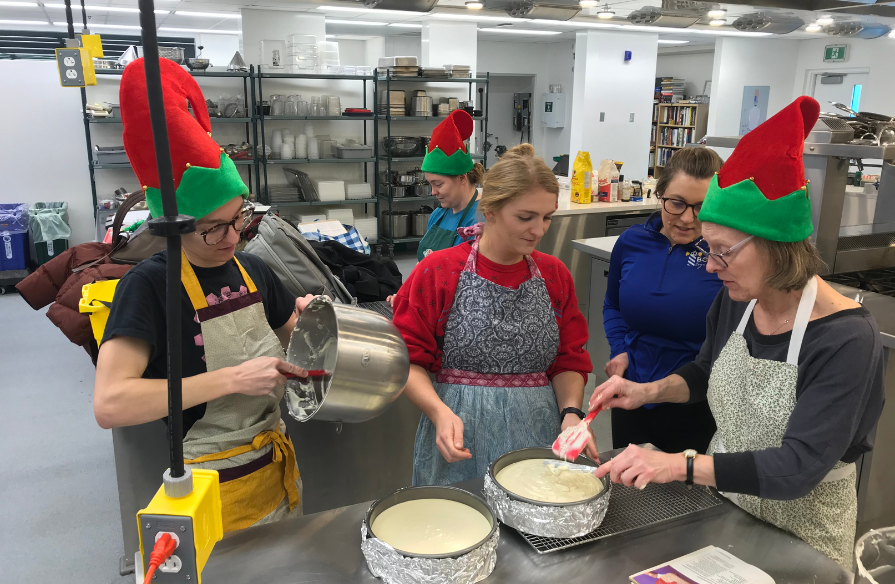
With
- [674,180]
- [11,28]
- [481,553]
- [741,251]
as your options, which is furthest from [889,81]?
[11,28]

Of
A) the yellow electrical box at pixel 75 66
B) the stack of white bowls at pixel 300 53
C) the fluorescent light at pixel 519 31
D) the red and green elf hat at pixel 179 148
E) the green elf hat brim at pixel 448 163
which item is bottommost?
the green elf hat brim at pixel 448 163

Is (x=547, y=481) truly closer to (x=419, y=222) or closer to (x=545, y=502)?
(x=545, y=502)

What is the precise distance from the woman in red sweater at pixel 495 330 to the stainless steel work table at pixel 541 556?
38 centimetres

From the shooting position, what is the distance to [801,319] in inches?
49.1

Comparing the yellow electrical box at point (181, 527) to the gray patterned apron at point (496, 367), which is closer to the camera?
the yellow electrical box at point (181, 527)

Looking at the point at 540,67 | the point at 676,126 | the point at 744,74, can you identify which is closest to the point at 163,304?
the point at 744,74

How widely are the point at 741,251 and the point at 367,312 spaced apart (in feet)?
2.38

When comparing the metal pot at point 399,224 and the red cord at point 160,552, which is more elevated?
the red cord at point 160,552

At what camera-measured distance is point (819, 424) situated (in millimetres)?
1173

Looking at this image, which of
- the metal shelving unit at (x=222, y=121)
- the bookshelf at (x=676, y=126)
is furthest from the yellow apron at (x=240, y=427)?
the bookshelf at (x=676, y=126)

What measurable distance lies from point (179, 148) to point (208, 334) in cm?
41

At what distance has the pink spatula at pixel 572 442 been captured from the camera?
1328 millimetres

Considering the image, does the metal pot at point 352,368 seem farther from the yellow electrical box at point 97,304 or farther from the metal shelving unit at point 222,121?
the metal shelving unit at point 222,121

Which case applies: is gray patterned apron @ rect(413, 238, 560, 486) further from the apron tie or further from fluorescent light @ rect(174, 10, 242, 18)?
fluorescent light @ rect(174, 10, 242, 18)
